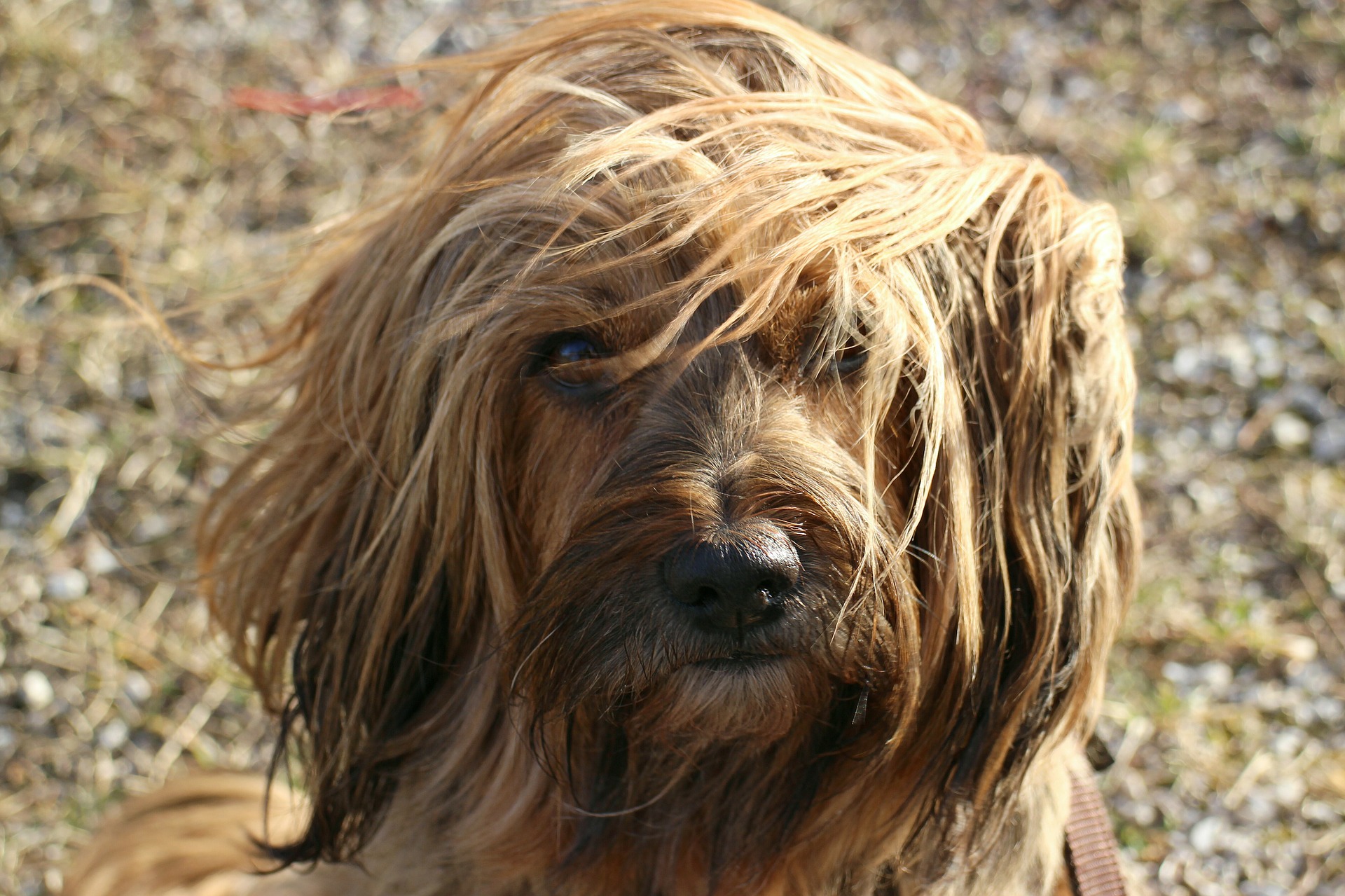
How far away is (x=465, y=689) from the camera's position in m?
1.97

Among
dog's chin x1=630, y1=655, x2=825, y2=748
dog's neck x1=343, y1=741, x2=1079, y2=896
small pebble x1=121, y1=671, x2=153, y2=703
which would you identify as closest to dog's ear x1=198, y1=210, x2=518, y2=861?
dog's neck x1=343, y1=741, x2=1079, y2=896

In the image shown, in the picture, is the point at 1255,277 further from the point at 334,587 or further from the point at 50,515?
the point at 50,515

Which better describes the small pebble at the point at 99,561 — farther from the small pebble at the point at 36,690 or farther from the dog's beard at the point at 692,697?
the dog's beard at the point at 692,697

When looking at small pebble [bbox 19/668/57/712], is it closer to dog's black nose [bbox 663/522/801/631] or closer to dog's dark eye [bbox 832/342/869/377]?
dog's black nose [bbox 663/522/801/631]

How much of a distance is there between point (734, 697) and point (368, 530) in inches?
24.3

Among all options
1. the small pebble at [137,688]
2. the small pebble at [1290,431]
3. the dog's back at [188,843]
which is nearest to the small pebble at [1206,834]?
the small pebble at [1290,431]

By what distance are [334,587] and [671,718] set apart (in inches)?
22.4

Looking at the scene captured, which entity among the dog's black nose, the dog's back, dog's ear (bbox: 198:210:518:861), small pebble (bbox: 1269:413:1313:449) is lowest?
the dog's back

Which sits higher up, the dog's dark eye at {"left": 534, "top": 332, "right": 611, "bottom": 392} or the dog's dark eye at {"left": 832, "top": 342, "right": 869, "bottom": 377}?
the dog's dark eye at {"left": 832, "top": 342, "right": 869, "bottom": 377}

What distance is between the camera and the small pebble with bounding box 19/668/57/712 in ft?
9.98

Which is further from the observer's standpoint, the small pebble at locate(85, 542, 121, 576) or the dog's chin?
the small pebble at locate(85, 542, 121, 576)

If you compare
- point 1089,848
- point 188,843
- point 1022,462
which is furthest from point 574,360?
point 188,843

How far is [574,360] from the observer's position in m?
1.70

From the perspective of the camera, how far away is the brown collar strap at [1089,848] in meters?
2.08
